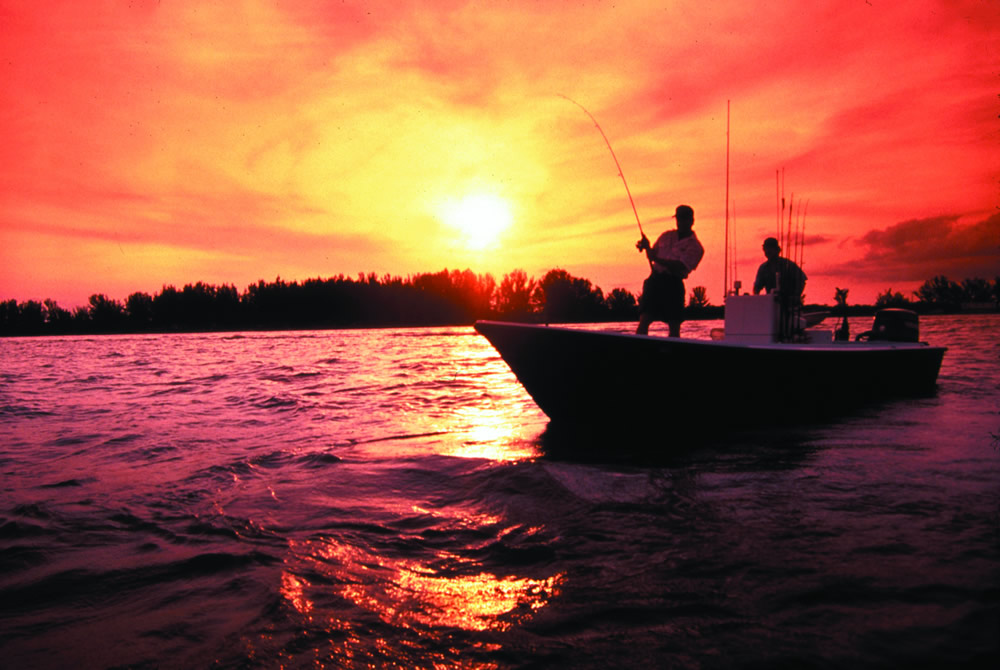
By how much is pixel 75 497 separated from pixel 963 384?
1290 centimetres

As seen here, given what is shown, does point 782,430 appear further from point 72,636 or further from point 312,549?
point 72,636

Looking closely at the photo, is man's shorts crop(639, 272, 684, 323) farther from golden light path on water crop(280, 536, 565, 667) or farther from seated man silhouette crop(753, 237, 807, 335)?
golden light path on water crop(280, 536, 565, 667)

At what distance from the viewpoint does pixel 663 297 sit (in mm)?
7035

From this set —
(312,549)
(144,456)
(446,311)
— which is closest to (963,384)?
(312,549)

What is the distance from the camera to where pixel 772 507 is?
3.30 meters

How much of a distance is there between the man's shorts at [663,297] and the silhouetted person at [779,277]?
55.0 inches

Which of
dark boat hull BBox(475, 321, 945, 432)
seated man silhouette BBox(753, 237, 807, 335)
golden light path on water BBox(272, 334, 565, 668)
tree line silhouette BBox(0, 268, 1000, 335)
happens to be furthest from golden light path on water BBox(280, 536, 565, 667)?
tree line silhouette BBox(0, 268, 1000, 335)

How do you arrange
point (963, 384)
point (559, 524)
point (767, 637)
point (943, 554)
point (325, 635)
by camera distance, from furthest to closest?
1. point (963, 384)
2. point (559, 524)
3. point (943, 554)
4. point (325, 635)
5. point (767, 637)

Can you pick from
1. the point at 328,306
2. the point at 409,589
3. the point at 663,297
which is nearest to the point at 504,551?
the point at 409,589

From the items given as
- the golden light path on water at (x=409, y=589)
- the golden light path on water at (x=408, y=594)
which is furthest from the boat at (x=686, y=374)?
the golden light path on water at (x=408, y=594)

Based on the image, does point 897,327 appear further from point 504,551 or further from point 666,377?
point 504,551

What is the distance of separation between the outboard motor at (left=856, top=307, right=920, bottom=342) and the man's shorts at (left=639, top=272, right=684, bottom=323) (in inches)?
172

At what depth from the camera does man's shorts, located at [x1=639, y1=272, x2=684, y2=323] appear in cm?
702

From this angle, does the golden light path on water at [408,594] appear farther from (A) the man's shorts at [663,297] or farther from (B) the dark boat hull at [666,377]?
(A) the man's shorts at [663,297]
